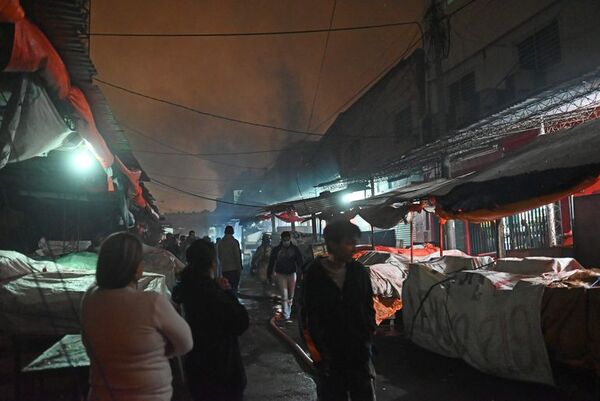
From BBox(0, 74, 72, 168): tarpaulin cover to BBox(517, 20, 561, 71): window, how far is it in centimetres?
1512

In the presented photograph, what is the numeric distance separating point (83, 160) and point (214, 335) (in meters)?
6.27

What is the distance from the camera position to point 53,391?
5078 mm

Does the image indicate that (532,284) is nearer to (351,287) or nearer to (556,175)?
(556,175)

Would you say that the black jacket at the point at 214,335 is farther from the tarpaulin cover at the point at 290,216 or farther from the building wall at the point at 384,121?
the building wall at the point at 384,121

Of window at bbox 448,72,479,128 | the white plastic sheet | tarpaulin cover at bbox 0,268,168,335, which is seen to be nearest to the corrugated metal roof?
tarpaulin cover at bbox 0,268,168,335

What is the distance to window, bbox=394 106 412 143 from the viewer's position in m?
Answer: 22.8

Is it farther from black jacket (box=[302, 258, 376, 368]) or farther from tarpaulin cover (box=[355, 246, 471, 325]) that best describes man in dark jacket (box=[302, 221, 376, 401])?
tarpaulin cover (box=[355, 246, 471, 325])

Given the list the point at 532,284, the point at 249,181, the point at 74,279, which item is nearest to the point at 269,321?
the point at 74,279

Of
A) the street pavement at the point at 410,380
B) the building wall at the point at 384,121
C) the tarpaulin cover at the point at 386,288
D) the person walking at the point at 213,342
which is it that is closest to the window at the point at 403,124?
the building wall at the point at 384,121

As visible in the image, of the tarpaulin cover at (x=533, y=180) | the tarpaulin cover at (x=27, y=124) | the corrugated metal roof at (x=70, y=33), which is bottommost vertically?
the tarpaulin cover at (x=533, y=180)

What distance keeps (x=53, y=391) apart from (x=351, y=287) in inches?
164

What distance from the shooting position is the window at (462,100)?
17.7 metres

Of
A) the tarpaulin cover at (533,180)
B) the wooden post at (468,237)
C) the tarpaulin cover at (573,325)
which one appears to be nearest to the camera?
the tarpaulin cover at (573,325)

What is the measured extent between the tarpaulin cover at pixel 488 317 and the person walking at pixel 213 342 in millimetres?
3998
